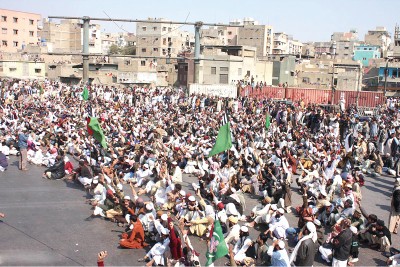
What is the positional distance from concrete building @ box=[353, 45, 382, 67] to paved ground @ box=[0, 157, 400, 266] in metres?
69.2

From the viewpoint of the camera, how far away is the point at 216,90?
36.2 m

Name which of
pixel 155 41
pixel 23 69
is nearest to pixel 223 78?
pixel 23 69

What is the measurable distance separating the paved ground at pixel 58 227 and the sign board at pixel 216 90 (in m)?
22.2

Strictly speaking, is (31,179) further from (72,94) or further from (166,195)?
(72,94)

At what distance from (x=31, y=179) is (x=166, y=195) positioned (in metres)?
5.14

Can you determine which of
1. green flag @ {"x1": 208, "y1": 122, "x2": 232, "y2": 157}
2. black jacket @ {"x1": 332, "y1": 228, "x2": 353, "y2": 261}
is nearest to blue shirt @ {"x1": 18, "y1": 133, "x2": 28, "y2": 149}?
green flag @ {"x1": 208, "y1": 122, "x2": 232, "y2": 157}

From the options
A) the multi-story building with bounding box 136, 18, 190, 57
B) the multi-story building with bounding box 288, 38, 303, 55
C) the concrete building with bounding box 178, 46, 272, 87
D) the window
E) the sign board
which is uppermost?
the multi-story building with bounding box 288, 38, 303, 55

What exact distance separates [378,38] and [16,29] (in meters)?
65.2

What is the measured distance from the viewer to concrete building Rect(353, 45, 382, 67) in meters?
77.9

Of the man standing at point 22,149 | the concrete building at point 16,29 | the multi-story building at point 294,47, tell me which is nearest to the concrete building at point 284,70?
the concrete building at point 16,29

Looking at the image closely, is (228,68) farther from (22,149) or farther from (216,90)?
(22,149)

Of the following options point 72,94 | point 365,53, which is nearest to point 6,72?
point 72,94

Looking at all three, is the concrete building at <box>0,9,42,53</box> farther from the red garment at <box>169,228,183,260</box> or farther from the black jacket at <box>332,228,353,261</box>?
the black jacket at <box>332,228,353,261</box>

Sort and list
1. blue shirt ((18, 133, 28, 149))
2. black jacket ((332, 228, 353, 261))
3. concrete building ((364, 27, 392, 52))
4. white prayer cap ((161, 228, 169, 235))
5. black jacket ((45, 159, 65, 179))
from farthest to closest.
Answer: concrete building ((364, 27, 392, 52)) → blue shirt ((18, 133, 28, 149)) → black jacket ((45, 159, 65, 179)) → white prayer cap ((161, 228, 169, 235)) → black jacket ((332, 228, 353, 261))
